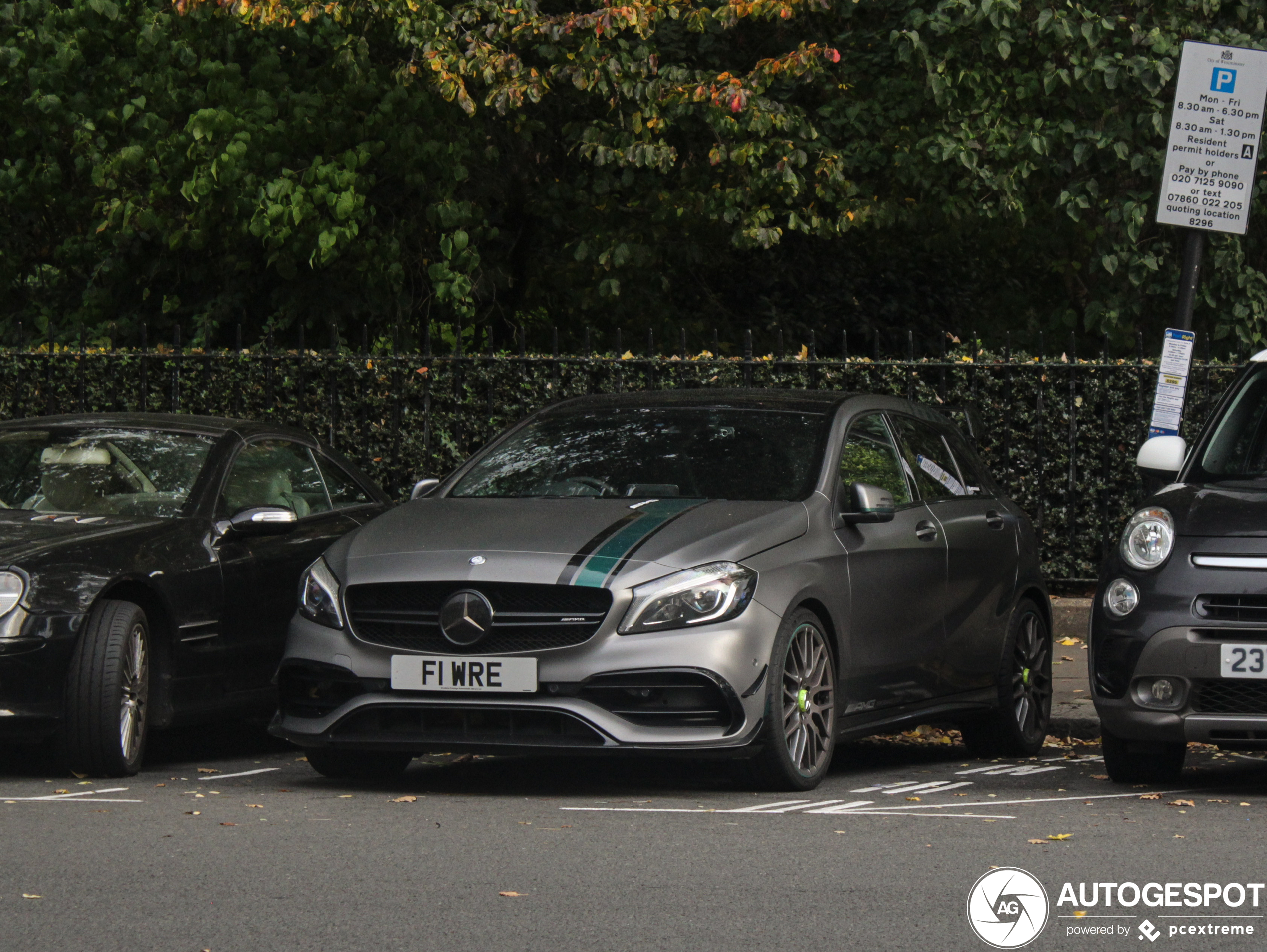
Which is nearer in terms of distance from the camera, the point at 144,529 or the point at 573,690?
the point at 573,690

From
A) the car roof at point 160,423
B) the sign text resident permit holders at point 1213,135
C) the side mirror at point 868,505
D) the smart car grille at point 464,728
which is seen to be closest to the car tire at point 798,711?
the side mirror at point 868,505

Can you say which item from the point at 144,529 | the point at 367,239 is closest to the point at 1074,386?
the point at 367,239

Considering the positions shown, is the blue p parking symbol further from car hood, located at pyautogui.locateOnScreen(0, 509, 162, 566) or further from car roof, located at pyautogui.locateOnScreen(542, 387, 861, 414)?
car hood, located at pyautogui.locateOnScreen(0, 509, 162, 566)

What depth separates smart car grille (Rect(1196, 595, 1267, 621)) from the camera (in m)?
7.30

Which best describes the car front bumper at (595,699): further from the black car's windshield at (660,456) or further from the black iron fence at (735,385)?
the black iron fence at (735,385)

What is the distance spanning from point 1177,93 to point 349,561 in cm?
557

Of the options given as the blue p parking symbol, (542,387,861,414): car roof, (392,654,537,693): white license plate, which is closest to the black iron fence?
the blue p parking symbol

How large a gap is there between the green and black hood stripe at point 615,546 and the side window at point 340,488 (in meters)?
2.48

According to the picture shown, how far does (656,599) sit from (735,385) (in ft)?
21.2

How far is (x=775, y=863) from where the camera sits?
612cm

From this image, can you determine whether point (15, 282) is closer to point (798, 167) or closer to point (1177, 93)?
point (798, 167)

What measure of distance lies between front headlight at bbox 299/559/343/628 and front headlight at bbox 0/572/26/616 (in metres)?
1.05

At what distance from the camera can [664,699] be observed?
286 inches

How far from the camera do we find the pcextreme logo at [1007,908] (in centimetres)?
520
